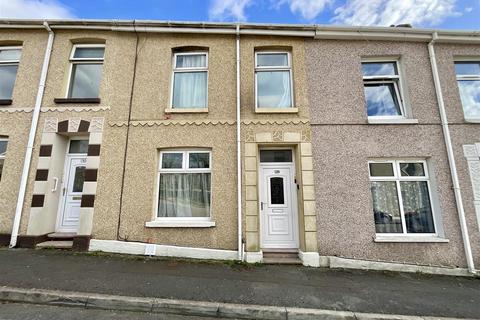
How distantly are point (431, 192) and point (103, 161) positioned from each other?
24.7 feet

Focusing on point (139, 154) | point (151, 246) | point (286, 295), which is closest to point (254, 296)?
point (286, 295)

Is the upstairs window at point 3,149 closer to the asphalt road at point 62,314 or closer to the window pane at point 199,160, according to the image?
the asphalt road at point 62,314

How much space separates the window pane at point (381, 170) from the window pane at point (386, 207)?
0.18 meters

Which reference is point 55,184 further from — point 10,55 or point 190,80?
point 190,80

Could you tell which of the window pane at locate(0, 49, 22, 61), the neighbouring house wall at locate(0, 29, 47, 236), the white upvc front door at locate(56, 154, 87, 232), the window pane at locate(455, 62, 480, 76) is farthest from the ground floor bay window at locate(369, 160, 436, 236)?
the window pane at locate(0, 49, 22, 61)

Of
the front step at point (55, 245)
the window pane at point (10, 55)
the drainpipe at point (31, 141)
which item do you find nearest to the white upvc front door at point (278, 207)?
the front step at point (55, 245)

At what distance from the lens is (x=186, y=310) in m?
3.11

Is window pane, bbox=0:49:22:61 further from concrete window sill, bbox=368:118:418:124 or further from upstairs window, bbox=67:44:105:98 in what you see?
concrete window sill, bbox=368:118:418:124

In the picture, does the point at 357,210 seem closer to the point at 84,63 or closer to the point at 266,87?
the point at 266,87

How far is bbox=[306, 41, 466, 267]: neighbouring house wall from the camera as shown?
5000mm

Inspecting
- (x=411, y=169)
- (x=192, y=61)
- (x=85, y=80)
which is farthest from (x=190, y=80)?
(x=411, y=169)

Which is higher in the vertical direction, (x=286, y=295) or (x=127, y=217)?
(x=127, y=217)

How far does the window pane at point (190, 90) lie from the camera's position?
595cm

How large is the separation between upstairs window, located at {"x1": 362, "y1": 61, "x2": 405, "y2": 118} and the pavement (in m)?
3.70
